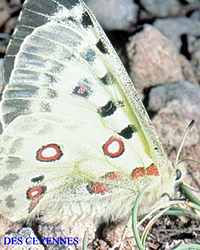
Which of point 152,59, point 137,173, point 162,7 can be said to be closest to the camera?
point 137,173

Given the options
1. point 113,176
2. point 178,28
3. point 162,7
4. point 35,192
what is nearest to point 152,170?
point 113,176

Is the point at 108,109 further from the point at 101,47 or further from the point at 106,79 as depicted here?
the point at 101,47

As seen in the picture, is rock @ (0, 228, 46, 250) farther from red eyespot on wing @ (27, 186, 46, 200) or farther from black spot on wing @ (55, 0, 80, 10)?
black spot on wing @ (55, 0, 80, 10)

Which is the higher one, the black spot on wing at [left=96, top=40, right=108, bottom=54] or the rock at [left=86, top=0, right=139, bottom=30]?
the black spot on wing at [left=96, top=40, right=108, bottom=54]

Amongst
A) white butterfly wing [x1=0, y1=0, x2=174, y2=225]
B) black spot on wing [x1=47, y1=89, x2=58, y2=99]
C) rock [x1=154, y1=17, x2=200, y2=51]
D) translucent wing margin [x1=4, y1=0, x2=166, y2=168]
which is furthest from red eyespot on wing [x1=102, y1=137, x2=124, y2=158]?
rock [x1=154, y1=17, x2=200, y2=51]

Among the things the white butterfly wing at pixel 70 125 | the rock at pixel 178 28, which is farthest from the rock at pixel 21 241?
the rock at pixel 178 28

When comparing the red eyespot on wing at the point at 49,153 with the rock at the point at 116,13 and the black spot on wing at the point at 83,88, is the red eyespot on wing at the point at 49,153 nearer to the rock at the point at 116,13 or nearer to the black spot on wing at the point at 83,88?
the black spot on wing at the point at 83,88
